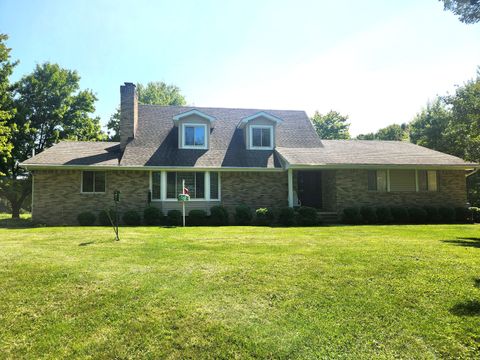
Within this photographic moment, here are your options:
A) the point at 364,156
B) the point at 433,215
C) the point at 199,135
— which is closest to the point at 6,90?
the point at 199,135

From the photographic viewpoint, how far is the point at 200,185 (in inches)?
639

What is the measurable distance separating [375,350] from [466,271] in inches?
139

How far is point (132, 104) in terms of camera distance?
1756cm

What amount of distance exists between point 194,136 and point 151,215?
5.45 meters

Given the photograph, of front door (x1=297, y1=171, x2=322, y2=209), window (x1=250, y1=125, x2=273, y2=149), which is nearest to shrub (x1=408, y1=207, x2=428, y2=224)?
front door (x1=297, y1=171, x2=322, y2=209)

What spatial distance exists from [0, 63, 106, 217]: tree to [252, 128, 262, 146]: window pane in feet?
55.4

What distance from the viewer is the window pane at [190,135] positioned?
17.6 m

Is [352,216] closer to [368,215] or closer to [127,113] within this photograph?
[368,215]

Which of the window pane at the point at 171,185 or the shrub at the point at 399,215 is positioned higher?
the window pane at the point at 171,185

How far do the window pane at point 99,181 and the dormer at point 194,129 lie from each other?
14.1 ft

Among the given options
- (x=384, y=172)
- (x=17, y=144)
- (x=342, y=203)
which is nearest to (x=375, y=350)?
(x=342, y=203)

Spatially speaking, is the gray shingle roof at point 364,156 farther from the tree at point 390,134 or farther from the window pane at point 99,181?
the tree at point 390,134

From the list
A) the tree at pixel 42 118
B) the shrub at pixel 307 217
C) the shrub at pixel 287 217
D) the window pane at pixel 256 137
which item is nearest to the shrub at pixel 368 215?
the shrub at pixel 307 217

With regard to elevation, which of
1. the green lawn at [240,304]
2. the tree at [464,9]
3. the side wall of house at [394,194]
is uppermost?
the tree at [464,9]
